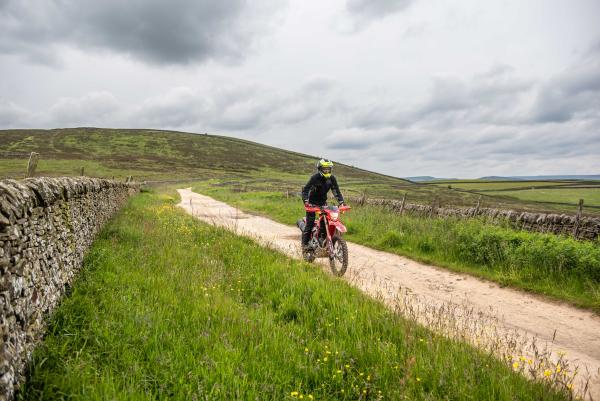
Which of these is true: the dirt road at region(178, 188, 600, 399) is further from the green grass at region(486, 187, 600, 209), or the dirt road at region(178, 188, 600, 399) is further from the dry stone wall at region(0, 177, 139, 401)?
the green grass at region(486, 187, 600, 209)

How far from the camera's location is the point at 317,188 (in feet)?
31.4

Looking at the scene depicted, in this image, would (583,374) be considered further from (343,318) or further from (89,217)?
(89,217)

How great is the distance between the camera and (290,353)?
4.28 meters

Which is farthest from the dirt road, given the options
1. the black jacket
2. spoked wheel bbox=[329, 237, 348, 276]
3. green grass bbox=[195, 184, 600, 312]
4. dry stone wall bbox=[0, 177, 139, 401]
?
dry stone wall bbox=[0, 177, 139, 401]

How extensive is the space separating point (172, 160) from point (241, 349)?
107m

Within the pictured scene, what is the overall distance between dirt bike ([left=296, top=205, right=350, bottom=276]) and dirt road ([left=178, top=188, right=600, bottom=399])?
0.50 meters

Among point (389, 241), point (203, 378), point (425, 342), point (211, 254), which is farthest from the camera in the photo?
point (389, 241)

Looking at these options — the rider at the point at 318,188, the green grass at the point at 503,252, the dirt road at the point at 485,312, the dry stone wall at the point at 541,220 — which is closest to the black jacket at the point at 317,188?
the rider at the point at 318,188

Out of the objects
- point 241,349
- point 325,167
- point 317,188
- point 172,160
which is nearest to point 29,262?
point 241,349

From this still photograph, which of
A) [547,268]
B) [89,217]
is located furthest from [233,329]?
[547,268]

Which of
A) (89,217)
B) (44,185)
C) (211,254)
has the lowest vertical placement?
(211,254)

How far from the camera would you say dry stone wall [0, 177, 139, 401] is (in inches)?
122

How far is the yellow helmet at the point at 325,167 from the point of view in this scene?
895 cm

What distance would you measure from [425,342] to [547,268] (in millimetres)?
5663
